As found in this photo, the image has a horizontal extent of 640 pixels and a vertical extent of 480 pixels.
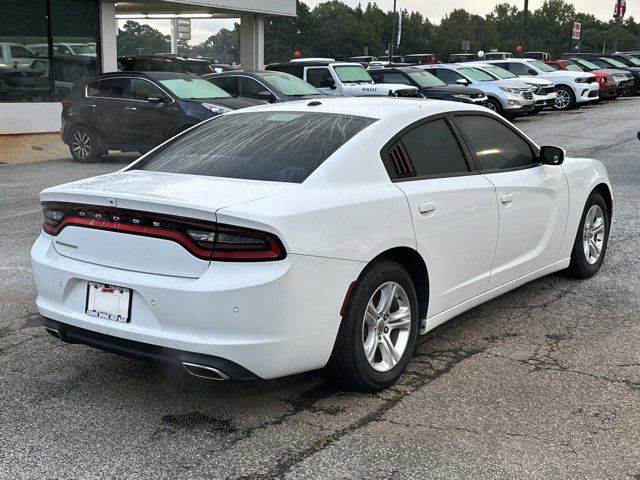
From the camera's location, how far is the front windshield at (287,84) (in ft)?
56.2

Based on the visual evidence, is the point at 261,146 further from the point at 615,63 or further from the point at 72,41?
the point at 615,63

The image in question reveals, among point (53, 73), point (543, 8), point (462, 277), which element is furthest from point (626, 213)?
point (543, 8)

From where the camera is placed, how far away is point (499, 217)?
5.15 meters

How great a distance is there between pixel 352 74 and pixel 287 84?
4197mm

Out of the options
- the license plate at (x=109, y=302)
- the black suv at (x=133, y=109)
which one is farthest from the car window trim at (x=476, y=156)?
the black suv at (x=133, y=109)

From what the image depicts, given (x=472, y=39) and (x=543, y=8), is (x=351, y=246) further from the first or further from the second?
(x=543, y=8)

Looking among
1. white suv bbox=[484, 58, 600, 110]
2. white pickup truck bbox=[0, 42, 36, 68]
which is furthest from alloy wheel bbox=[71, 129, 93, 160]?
Answer: white suv bbox=[484, 58, 600, 110]

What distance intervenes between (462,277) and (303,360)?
1.38 m

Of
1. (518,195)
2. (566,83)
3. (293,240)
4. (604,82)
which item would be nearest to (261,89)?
(518,195)

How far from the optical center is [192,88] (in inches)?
608

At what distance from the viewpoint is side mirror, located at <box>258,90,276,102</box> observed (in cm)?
1675

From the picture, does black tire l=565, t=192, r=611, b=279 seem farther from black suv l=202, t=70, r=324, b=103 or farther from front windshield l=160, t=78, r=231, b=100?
black suv l=202, t=70, r=324, b=103

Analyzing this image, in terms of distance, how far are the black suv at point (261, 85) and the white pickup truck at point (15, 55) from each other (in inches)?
171

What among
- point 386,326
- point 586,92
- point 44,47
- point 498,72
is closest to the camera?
point 386,326
